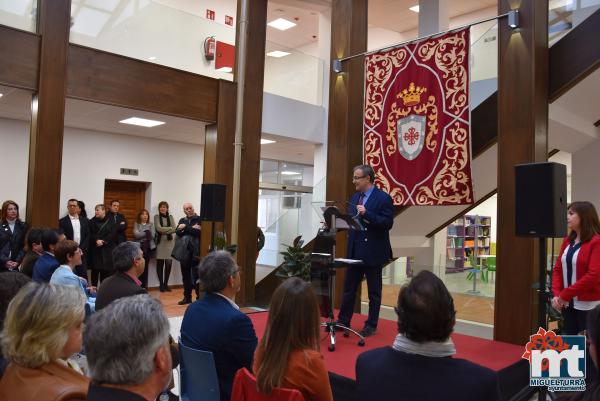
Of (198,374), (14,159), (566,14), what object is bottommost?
(198,374)

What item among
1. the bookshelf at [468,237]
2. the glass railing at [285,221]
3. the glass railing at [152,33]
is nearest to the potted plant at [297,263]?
the glass railing at [285,221]

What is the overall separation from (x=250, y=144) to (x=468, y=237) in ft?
21.3

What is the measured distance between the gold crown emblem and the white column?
270cm

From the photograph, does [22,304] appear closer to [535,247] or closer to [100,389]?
[100,389]

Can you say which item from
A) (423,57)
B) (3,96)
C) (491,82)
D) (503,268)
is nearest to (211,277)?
(503,268)

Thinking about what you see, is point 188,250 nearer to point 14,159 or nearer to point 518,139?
point 14,159

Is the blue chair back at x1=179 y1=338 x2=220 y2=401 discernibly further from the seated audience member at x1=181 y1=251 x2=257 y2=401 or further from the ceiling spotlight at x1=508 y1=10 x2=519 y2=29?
the ceiling spotlight at x1=508 y1=10 x2=519 y2=29

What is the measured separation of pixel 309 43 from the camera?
11930 mm

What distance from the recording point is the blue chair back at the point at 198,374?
76.5 inches

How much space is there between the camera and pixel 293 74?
24.7 ft

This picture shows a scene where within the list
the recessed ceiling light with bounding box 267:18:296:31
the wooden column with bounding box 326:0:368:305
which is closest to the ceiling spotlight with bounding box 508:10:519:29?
the wooden column with bounding box 326:0:368:305

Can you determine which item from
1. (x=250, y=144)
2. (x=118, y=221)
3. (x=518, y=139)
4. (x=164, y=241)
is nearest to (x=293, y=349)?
(x=518, y=139)

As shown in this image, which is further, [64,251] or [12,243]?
[12,243]

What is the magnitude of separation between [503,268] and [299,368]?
11.4ft
